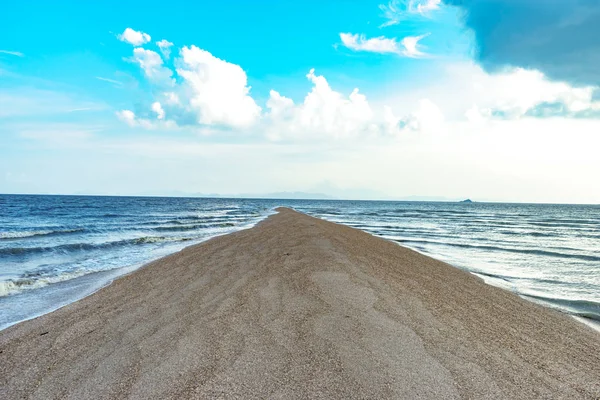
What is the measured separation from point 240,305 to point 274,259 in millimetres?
4835

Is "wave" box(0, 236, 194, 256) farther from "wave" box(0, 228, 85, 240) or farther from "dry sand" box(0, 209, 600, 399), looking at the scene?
"dry sand" box(0, 209, 600, 399)

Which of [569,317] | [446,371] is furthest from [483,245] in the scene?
[446,371]

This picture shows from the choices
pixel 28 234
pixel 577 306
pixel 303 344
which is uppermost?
pixel 303 344

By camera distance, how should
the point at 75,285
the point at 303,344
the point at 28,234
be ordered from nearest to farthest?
1. the point at 303,344
2. the point at 75,285
3. the point at 28,234

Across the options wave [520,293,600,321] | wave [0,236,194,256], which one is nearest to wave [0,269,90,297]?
wave [0,236,194,256]

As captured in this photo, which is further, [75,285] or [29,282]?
[29,282]

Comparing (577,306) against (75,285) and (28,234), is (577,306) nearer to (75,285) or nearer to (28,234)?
(75,285)

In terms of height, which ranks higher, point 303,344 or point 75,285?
point 303,344

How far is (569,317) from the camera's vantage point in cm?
876

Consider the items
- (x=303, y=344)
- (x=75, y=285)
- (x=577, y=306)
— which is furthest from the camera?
(x=75, y=285)

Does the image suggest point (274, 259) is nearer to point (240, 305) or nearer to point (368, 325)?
point (240, 305)

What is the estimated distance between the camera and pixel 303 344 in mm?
5457

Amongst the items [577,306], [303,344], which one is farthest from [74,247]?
[577,306]

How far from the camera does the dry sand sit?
14.8 ft
